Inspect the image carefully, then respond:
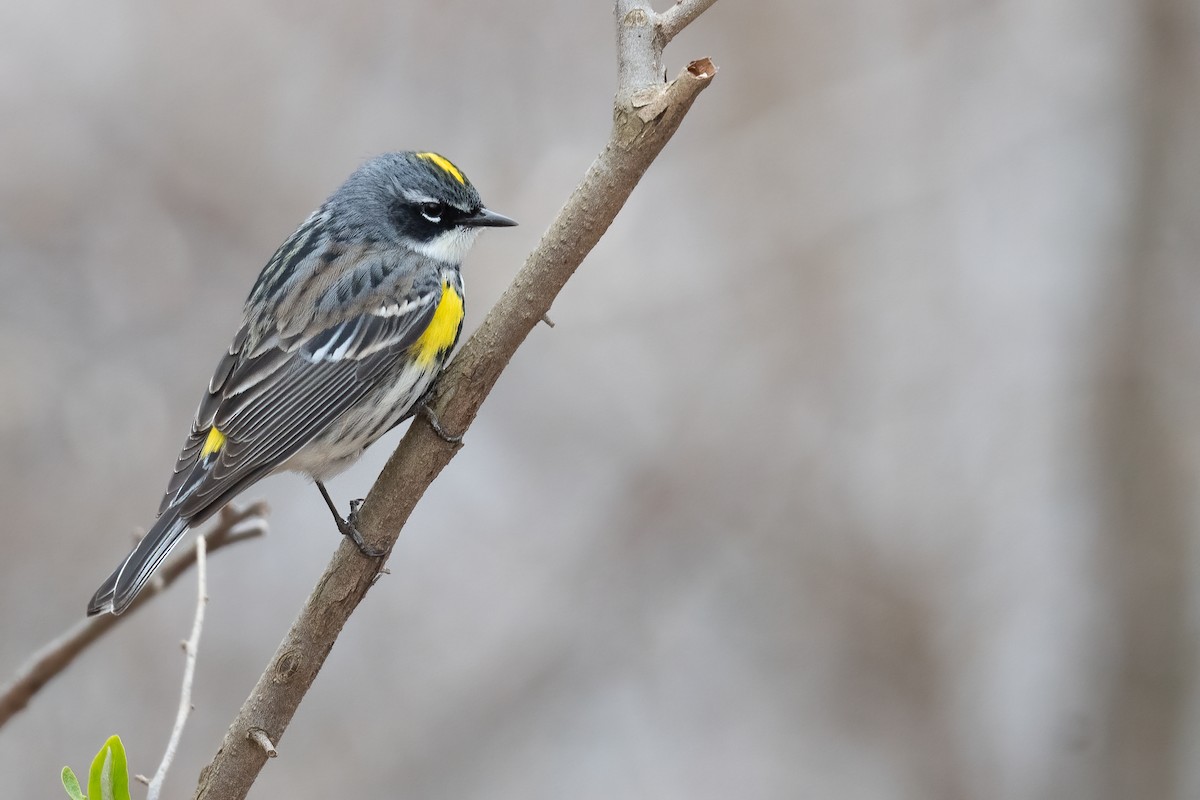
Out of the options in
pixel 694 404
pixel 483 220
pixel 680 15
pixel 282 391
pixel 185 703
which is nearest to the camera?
pixel 185 703

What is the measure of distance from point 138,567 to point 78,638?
0.28 m

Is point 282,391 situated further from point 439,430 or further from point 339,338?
point 439,430

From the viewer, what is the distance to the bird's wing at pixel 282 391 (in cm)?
409

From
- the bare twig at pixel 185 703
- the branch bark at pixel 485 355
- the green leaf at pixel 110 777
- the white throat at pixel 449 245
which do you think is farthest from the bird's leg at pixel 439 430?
the white throat at pixel 449 245

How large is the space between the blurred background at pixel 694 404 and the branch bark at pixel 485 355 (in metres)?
4.16

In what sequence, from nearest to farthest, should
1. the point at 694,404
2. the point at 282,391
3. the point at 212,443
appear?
the point at 212,443 < the point at 282,391 < the point at 694,404

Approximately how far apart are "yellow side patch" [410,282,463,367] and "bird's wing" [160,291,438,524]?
26mm

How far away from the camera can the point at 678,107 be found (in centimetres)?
300

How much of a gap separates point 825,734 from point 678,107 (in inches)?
229

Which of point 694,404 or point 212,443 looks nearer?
point 212,443

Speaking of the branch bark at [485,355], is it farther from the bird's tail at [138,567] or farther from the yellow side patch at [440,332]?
the yellow side patch at [440,332]

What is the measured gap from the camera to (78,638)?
132 inches

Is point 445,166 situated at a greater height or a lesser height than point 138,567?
greater

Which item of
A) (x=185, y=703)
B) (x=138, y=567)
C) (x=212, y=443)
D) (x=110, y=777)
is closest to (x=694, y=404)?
(x=212, y=443)
